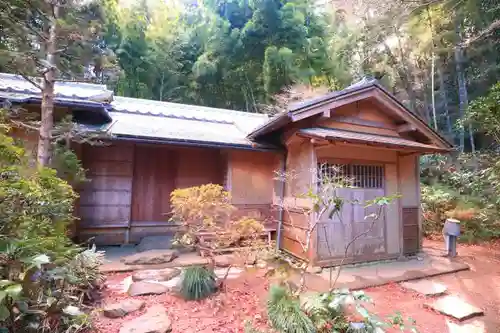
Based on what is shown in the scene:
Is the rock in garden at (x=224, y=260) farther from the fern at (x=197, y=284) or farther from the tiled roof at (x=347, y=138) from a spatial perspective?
the tiled roof at (x=347, y=138)

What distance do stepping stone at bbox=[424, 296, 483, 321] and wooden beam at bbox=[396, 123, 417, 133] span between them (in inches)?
149

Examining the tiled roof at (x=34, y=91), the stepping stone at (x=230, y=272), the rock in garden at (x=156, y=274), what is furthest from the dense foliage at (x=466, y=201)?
the tiled roof at (x=34, y=91)

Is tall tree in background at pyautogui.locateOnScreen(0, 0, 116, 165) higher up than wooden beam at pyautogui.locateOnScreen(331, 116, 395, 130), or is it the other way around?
tall tree in background at pyautogui.locateOnScreen(0, 0, 116, 165)

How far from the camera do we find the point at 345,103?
5.98 metres

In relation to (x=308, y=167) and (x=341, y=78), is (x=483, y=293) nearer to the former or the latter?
(x=308, y=167)

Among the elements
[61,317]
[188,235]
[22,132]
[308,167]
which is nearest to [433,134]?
[308,167]

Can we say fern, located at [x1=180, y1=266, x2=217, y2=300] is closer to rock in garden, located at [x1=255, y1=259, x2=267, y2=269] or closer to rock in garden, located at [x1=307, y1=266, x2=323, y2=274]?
rock in garden, located at [x1=255, y1=259, x2=267, y2=269]

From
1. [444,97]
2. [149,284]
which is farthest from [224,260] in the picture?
[444,97]

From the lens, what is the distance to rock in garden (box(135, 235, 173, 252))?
6.13 m

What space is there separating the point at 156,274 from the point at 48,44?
13.6 ft

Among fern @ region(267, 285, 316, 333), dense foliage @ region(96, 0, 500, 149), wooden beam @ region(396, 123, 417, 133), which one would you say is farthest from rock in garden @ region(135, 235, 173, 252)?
dense foliage @ region(96, 0, 500, 149)

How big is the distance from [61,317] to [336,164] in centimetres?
515

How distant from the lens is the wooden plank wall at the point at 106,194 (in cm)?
619

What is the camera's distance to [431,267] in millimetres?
5781
